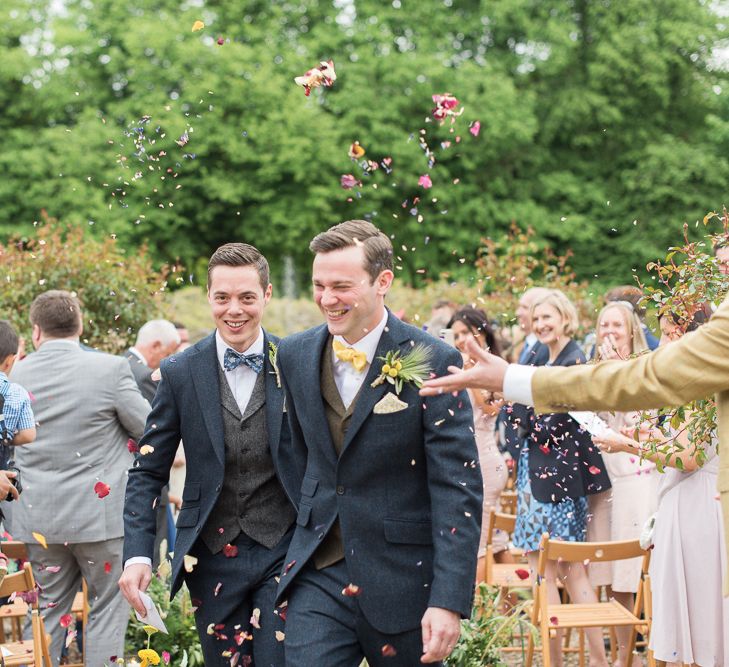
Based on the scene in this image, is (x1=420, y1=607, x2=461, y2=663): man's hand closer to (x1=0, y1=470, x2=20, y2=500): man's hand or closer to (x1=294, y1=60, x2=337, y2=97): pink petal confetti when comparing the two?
(x1=0, y1=470, x2=20, y2=500): man's hand

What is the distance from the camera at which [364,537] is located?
388 centimetres

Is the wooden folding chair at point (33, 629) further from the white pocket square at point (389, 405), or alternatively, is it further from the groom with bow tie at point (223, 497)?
the white pocket square at point (389, 405)

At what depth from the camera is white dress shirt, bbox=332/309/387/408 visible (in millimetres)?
3984

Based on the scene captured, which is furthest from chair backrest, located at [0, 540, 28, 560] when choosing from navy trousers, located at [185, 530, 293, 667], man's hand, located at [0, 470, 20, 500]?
navy trousers, located at [185, 530, 293, 667]

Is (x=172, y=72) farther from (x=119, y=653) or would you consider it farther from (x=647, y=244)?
(x=119, y=653)

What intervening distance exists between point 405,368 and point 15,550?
3.25 metres

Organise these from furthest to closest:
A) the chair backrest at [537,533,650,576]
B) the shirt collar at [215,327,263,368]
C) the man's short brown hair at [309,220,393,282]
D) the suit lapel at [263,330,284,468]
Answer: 1. the chair backrest at [537,533,650,576]
2. the shirt collar at [215,327,263,368]
3. the suit lapel at [263,330,284,468]
4. the man's short brown hair at [309,220,393,282]

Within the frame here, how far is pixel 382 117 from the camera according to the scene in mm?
24453

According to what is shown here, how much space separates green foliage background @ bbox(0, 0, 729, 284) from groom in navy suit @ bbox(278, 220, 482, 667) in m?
19.0

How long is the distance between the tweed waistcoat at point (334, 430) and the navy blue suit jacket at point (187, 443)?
42 cm

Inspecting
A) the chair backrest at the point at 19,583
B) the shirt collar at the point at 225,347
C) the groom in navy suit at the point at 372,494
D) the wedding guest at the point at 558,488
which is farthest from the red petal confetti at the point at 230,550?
the wedding guest at the point at 558,488

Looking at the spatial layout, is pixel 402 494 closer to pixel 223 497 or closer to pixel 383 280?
pixel 383 280

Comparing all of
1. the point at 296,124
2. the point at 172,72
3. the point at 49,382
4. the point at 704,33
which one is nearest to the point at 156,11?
the point at 172,72

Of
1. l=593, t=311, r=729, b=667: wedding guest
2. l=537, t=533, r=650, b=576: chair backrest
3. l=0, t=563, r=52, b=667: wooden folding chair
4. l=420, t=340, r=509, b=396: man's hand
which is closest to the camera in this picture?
l=420, t=340, r=509, b=396: man's hand
